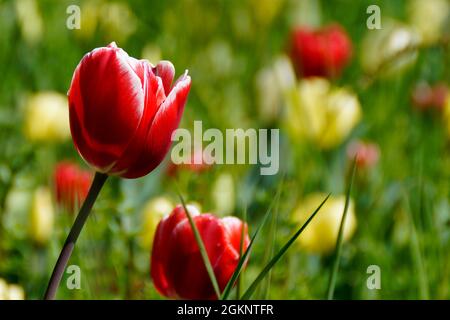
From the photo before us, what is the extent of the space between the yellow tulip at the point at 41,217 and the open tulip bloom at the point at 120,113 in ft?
1.56

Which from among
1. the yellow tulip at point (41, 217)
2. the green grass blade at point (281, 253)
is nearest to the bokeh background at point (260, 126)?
the yellow tulip at point (41, 217)

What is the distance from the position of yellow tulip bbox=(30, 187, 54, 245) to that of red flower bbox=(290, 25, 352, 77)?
76 centimetres

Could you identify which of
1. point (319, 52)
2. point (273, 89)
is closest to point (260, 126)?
point (273, 89)

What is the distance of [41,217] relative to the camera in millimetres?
1177

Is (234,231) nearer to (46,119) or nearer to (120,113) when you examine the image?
(120,113)

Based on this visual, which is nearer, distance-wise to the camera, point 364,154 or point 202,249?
point 202,249

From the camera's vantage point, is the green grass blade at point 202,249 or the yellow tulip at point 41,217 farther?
the yellow tulip at point 41,217

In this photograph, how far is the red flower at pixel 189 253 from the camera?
78 cm

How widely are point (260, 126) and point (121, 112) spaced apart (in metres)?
1.04

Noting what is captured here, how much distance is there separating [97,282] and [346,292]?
1.03ft

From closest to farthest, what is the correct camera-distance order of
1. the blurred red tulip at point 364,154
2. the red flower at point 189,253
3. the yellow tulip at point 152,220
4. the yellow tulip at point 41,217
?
the red flower at point 189,253
the yellow tulip at point 152,220
the yellow tulip at point 41,217
the blurred red tulip at point 364,154

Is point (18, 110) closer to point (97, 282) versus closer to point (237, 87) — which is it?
point (237, 87)

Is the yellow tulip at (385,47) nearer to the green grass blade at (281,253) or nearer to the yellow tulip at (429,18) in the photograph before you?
the yellow tulip at (429,18)

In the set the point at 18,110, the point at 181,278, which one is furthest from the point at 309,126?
the point at 181,278
